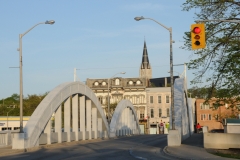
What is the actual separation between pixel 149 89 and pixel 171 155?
320ft

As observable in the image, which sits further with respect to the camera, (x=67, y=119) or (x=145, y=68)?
(x=145, y=68)

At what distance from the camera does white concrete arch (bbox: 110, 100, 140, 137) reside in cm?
5962

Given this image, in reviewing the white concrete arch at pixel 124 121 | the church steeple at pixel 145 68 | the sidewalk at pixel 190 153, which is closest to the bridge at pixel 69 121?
the white concrete arch at pixel 124 121

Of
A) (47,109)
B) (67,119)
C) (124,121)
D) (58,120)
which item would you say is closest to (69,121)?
(67,119)

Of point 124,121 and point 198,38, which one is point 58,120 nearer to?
point 198,38

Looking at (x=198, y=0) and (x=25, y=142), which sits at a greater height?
(x=198, y=0)

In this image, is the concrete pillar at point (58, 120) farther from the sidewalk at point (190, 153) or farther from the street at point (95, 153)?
the sidewalk at point (190, 153)

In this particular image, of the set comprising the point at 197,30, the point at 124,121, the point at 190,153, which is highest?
the point at 197,30

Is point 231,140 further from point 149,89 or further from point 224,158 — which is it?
point 149,89

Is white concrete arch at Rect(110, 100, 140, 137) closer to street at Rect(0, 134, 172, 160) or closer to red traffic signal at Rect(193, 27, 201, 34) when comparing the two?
street at Rect(0, 134, 172, 160)

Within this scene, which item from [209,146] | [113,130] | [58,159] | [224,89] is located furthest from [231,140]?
[113,130]

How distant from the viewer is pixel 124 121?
228ft

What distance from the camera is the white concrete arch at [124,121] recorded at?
59625mm

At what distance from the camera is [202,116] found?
114 metres
